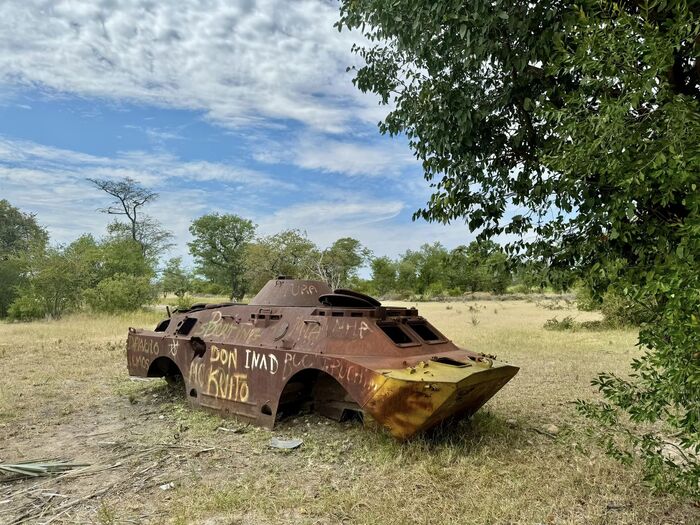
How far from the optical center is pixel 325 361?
5684 mm

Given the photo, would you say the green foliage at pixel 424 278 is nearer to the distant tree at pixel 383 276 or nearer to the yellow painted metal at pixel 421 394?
the distant tree at pixel 383 276

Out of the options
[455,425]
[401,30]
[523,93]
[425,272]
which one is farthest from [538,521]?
[425,272]

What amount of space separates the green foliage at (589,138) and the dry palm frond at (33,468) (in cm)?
436

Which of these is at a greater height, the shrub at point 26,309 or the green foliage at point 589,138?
the green foliage at point 589,138

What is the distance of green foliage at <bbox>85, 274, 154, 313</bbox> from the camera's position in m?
25.6

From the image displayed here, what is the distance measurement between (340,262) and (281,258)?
376 cm

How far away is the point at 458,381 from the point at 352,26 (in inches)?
136

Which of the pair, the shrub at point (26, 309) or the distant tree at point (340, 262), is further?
the distant tree at point (340, 262)

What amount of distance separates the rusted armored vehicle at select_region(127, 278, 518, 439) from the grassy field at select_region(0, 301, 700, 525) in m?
0.33

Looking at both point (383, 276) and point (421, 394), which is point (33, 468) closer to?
point (421, 394)

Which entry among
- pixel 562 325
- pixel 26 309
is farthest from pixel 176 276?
pixel 562 325

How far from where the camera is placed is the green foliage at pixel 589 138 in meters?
3.00

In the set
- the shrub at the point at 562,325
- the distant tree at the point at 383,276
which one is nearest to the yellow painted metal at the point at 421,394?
the shrub at the point at 562,325

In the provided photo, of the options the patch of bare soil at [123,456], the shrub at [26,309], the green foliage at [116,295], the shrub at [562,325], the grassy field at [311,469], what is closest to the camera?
the grassy field at [311,469]
